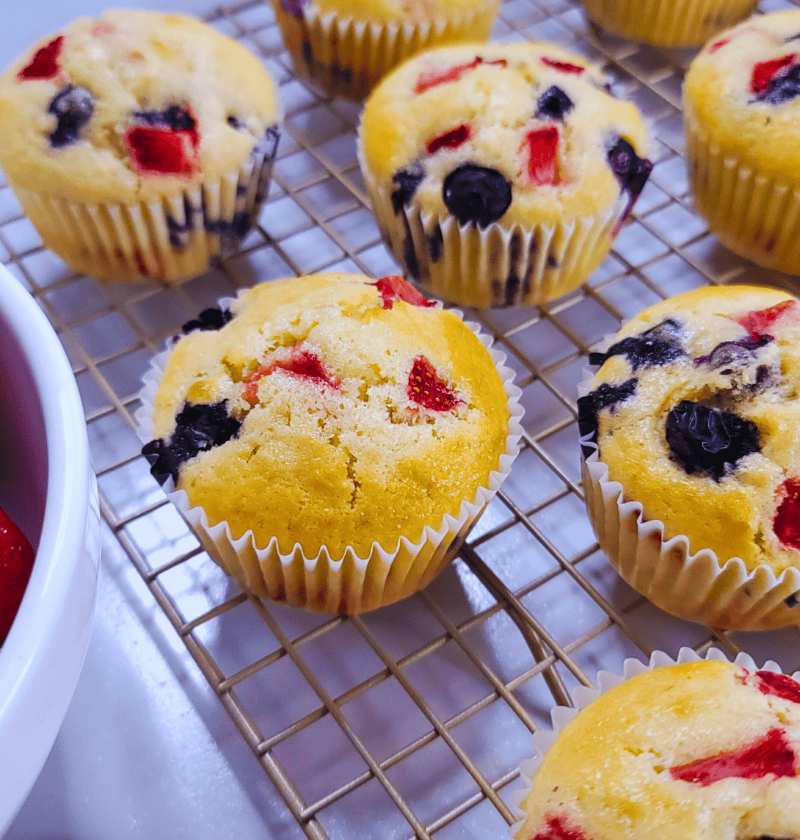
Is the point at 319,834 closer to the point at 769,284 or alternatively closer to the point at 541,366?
the point at 541,366

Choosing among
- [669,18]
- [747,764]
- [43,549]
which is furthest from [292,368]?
[669,18]

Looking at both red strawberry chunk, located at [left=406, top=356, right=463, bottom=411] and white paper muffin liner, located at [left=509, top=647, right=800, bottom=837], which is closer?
Result: white paper muffin liner, located at [left=509, top=647, right=800, bottom=837]

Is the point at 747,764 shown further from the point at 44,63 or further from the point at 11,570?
the point at 44,63

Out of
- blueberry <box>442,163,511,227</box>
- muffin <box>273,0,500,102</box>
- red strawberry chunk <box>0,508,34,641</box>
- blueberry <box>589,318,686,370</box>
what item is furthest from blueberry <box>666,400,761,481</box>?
muffin <box>273,0,500,102</box>

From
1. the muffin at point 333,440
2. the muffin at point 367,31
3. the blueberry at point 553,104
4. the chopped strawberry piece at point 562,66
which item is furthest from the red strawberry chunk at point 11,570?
the muffin at point 367,31

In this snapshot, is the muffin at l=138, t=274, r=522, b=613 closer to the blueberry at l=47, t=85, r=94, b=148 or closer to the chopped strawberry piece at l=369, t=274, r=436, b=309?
the chopped strawberry piece at l=369, t=274, r=436, b=309
